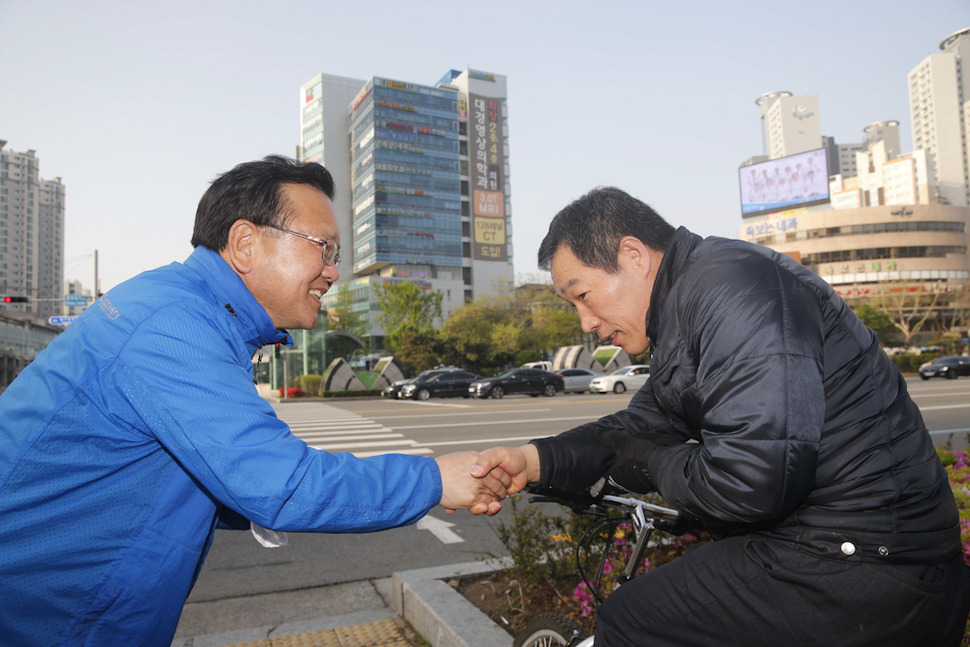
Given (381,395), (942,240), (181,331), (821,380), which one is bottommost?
(381,395)

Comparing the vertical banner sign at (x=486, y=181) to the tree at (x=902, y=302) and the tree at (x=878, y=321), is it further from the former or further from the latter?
the tree at (x=878, y=321)

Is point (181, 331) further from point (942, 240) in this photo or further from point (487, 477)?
point (942, 240)

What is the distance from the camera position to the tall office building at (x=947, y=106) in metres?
148

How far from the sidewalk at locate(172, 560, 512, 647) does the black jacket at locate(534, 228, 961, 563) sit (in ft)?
6.70

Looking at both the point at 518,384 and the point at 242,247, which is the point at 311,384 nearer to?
the point at 518,384

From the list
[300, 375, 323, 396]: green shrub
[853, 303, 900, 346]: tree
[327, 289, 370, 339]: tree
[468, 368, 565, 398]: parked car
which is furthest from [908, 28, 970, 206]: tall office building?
[300, 375, 323, 396]: green shrub

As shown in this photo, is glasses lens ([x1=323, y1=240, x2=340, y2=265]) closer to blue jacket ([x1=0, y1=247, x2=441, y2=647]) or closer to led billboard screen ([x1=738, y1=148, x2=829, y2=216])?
blue jacket ([x1=0, y1=247, x2=441, y2=647])

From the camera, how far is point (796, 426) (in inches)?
54.7

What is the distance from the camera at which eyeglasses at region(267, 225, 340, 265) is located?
2.15m

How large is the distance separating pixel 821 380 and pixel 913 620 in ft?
2.04

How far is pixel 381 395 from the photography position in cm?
3428

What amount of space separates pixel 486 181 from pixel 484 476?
108698mm

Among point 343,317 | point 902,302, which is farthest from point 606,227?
point 902,302

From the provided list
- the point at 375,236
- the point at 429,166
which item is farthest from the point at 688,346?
the point at 429,166
